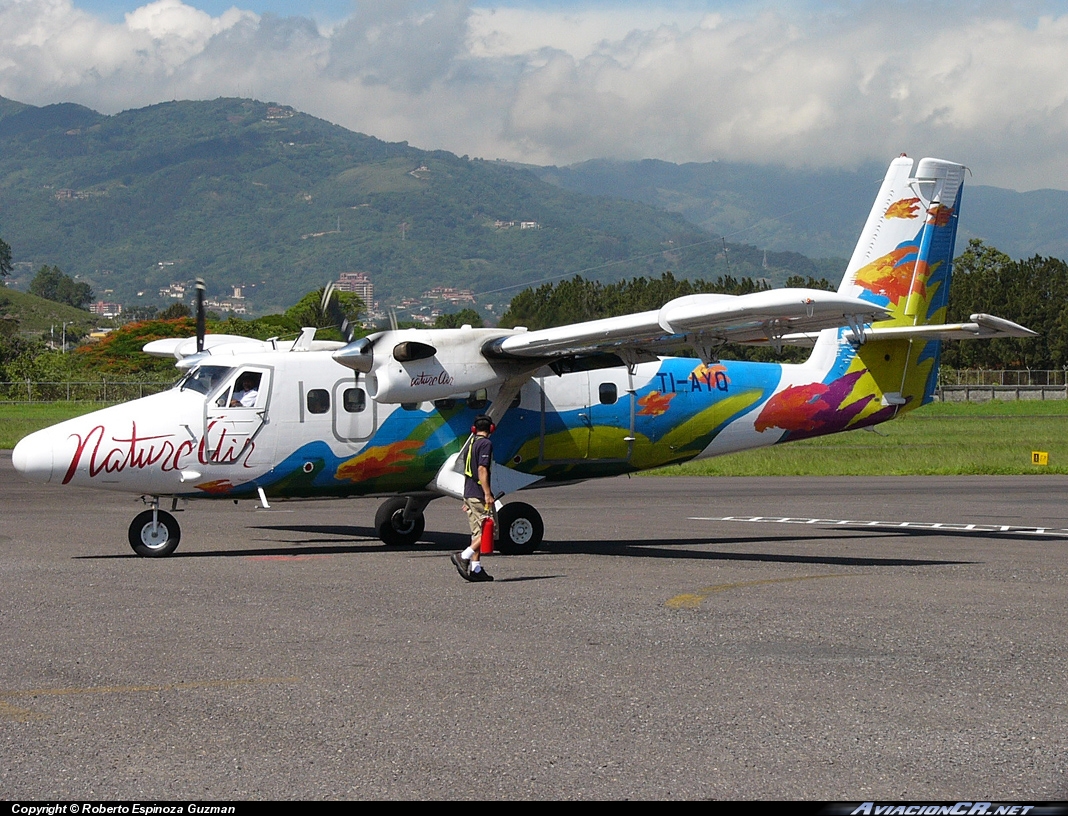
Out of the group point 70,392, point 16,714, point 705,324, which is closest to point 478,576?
point 705,324

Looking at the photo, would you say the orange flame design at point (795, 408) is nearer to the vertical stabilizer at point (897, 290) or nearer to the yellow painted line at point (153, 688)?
the vertical stabilizer at point (897, 290)

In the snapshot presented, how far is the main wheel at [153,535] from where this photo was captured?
58.0 ft

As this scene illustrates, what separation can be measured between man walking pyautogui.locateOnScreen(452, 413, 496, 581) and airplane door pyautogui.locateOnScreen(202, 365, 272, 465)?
13.8 ft

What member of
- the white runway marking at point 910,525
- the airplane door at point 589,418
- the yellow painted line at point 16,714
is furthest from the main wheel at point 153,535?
the white runway marking at point 910,525

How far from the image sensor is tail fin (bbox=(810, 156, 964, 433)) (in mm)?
21422

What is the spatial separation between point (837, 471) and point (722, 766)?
3150 cm

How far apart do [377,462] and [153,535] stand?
3345 mm

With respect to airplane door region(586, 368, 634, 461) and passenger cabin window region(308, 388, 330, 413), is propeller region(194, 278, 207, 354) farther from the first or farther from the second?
airplane door region(586, 368, 634, 461)

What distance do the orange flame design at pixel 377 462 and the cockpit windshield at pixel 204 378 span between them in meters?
2.17

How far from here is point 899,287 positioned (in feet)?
71.6

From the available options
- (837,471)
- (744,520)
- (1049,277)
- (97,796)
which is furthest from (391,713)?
(1049,277)

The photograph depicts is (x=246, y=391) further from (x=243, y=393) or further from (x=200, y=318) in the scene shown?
(x=200, y=318)

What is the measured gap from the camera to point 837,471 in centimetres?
3784

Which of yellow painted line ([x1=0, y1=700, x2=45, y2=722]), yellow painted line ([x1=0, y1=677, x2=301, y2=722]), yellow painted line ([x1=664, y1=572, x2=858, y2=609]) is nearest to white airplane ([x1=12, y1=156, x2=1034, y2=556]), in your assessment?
yellow painted line ([x1=664, y1=572, x2=858, y2=609])
